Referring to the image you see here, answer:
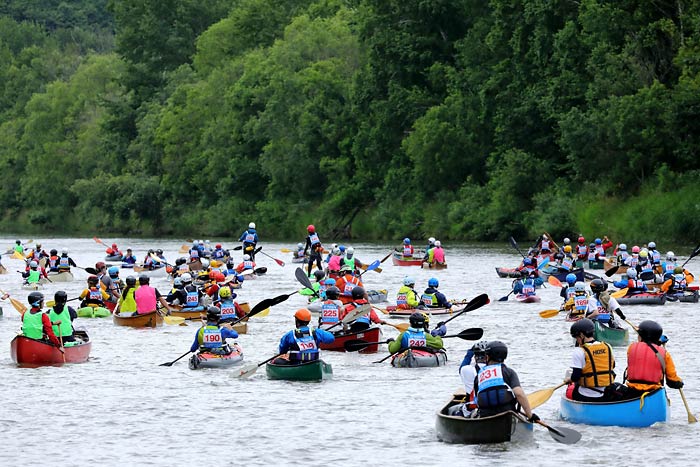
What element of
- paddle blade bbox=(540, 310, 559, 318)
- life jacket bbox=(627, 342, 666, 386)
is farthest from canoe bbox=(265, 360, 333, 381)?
paddle blade bbox=(540, 310, 559, 318)

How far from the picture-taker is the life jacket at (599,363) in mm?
19156

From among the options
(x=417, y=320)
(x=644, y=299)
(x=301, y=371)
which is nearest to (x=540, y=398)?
(x=417, y=320)

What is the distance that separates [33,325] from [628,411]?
12.3 meters

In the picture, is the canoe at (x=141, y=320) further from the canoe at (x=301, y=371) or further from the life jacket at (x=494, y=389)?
the life jacket at (x=494, y=389)

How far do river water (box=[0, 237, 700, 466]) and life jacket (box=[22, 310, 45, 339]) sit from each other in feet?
2.45

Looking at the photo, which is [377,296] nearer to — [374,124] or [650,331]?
[650,331]

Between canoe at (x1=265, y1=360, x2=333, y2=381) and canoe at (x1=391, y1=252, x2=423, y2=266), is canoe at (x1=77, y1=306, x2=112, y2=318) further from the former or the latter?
canoe at (x1=391, y1=252, x2=423, y2=266)

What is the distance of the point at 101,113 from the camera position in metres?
125

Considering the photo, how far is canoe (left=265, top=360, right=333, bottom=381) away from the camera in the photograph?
24344 millimetres

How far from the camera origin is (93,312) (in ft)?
119

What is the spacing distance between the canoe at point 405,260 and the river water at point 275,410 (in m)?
24.2

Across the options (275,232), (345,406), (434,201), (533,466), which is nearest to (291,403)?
(345,406)

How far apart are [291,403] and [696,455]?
7317mm

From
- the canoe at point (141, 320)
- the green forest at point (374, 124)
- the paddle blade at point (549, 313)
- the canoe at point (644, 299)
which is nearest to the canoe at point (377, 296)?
the canoe at point (644, 299)
